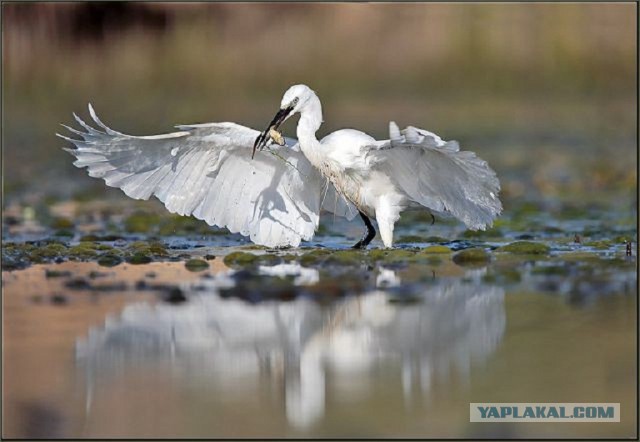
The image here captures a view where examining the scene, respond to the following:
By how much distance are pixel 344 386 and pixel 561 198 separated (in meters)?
8.97

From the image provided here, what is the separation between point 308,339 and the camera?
24.3ft

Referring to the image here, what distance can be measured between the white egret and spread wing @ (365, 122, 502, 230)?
11 mm

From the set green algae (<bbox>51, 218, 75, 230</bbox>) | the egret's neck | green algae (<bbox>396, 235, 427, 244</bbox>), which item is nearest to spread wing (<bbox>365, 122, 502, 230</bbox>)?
the egret's neck

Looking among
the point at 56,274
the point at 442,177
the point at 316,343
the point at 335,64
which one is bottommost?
the point at 316,343

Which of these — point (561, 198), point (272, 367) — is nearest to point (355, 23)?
point (561, 198)

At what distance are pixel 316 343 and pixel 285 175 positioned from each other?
12.1ft

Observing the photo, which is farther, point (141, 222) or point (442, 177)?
point (141, 222)

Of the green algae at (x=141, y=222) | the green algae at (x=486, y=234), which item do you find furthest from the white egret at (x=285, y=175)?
the green algae at (x=141, y=222)

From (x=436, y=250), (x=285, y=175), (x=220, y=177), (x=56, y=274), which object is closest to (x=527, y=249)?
(x=436, y=250)

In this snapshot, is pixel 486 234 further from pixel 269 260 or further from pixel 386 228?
pixel 269 260

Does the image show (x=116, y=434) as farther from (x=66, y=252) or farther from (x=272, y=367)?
(x=66, y=252)

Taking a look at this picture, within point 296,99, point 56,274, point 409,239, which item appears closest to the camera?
point 56,274

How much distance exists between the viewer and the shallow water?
6.02 metres

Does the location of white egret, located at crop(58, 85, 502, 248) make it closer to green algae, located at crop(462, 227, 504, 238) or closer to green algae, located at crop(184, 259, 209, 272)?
green algae, located at crop(184, 259, 209, 272)
